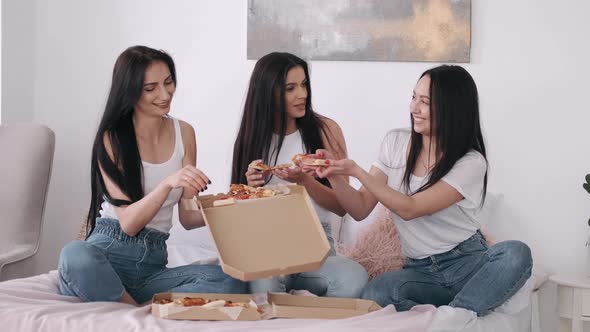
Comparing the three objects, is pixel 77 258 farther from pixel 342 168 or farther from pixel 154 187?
pixel 342 168

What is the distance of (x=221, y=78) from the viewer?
386 cm

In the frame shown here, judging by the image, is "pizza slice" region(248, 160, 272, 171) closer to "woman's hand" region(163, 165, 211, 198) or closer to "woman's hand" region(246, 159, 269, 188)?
"woman's hand" region(246, 159, 269, 188)

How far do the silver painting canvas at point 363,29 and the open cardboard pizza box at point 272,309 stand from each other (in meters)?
1.60

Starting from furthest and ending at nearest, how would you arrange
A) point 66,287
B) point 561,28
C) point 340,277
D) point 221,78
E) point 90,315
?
point 221,78, point 561,28, point 340,277, point 66,287, point 90,315

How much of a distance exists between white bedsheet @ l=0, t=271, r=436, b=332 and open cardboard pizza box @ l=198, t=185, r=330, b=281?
0.47 ft

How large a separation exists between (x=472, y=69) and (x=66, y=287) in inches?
79.0

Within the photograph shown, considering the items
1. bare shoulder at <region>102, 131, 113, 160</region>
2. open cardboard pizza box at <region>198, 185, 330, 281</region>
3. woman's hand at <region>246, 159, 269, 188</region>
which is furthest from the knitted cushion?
bare shoulder at <region>102, 131, 113, 160</region>

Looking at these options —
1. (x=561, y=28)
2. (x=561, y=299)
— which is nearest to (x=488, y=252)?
(x=561, y=299)

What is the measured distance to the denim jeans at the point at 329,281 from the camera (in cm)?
256

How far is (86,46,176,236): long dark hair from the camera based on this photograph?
8.52 feet

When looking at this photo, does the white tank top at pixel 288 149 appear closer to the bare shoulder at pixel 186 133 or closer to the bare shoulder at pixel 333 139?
the bare shoulder at pixel 333 139

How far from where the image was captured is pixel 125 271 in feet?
8.25

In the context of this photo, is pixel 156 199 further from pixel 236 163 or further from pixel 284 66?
pixel 284 66

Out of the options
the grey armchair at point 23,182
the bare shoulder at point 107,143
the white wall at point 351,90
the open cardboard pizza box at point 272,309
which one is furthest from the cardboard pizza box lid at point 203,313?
the white wall at point 351,90
